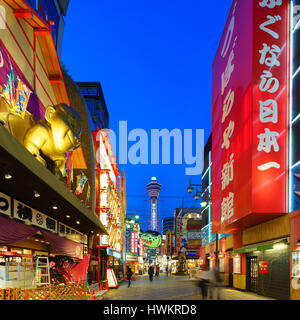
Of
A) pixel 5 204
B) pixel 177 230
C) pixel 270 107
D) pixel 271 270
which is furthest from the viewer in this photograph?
pixel 177 230

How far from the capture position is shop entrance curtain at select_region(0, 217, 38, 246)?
33.0 ft

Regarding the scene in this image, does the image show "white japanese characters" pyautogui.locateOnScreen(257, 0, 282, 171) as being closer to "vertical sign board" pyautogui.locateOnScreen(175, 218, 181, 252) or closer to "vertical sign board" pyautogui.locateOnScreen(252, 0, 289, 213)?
"vertical sign board" pyautogui.locateOnScreen(252, 0, 289, 213)

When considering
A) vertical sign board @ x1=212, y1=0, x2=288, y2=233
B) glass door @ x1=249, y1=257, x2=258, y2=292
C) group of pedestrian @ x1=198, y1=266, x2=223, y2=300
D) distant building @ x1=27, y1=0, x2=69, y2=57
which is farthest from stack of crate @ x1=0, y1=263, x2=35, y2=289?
distant building @ x1=27, y1=0, x2=69, y2=57

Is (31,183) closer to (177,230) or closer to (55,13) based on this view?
(55,13)

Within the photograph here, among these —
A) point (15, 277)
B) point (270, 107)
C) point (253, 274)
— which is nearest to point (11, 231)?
point (15, 277)

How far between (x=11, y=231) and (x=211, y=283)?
8.85 m

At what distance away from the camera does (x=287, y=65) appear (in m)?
21.2

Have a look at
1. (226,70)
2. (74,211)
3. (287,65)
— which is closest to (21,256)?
(74,211)

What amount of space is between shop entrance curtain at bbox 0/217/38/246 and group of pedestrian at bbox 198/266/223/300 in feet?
25.6

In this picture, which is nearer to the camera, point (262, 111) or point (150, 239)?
point (262, 111)

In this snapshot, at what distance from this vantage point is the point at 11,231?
35.0 feet

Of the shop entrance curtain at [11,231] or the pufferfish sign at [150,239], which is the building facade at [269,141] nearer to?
the shop entrance curtain at [11,231]

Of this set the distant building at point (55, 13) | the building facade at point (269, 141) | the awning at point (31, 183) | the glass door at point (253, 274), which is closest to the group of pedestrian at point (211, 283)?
the building facade at point (269, 141)

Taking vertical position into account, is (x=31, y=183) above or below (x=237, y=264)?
above
